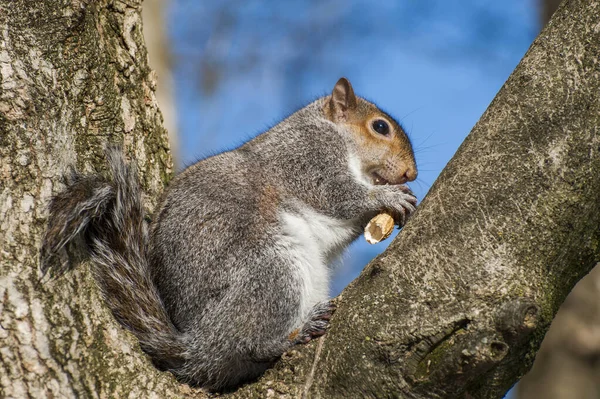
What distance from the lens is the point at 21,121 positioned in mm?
2330

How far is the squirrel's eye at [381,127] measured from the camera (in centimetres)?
398

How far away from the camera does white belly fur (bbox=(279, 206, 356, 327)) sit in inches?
119

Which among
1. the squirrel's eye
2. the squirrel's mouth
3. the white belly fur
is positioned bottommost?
the white belly fur

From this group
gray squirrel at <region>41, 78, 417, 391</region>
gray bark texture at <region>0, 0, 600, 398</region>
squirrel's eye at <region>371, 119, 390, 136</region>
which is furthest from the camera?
squirrel's eye at <region>371, 119, 390, 136</region>

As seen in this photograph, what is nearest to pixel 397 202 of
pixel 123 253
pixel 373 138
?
pixel 373 138

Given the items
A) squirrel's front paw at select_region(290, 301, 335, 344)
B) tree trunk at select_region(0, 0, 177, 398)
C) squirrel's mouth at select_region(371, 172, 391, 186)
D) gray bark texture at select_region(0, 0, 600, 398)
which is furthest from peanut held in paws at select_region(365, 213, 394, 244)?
tree trunk at select_region(0, 0, 177, 398)

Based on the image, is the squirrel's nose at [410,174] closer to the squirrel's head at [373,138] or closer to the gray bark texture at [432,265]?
the squirrel's head at [373,138]

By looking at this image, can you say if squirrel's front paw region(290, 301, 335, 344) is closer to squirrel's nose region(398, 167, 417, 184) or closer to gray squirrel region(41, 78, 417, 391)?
gray squirrel region(41, 78, 417, 391)

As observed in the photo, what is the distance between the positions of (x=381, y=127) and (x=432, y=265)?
1.91 metres

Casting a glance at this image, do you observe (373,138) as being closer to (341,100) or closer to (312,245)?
(341,100)

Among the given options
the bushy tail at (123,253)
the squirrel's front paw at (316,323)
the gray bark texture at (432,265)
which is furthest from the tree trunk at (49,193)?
the squirrel's front paw at (316,323)

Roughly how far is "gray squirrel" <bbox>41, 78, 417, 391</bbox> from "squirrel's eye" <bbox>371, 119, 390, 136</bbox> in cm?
47

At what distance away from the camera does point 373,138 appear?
3.93 metres

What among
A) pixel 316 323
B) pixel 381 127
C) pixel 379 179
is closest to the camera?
pixel 316 323
